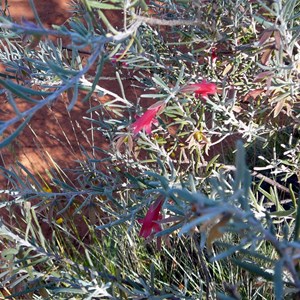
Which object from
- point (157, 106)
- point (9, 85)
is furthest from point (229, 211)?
point (157, 106)

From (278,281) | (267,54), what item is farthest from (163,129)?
(278,281)

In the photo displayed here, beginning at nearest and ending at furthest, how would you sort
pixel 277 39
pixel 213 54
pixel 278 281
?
pixel 278 281
pixel 277 39
pixel 213 54

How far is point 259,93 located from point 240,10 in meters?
0.26

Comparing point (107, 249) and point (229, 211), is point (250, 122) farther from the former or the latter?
point (229, 211)

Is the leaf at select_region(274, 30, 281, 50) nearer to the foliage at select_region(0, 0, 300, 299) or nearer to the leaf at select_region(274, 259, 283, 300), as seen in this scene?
the foliage at select_region(0, 0, 300, 299)

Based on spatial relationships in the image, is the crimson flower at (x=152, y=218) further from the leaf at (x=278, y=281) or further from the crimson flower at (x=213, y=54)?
the crimson flower at (x=213, y=54)

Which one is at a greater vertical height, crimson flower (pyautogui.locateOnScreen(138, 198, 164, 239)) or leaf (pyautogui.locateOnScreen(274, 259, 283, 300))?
leaf (pyautogui.locateOnScreen(274, 259, 283, 300))

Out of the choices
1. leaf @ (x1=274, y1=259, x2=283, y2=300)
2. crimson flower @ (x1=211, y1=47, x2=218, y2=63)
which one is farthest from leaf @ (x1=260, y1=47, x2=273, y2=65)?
leaf @ (x1=274, y1=259, x2=283, y2=300)

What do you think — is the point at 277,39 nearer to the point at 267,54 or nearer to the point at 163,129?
the point at 267,54

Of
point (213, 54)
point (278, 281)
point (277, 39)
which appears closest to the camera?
point (278, 281)

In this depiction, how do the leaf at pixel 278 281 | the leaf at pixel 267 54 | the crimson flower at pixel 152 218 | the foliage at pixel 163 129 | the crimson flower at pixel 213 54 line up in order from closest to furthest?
the leaf at pixel 278 281 → the foliage at pixel 163 129 → the crimson flower at pixel 152 218 → the leaf at pixel 267 54 → the crimson flower at pixel 213 54

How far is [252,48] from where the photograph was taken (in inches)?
52.5

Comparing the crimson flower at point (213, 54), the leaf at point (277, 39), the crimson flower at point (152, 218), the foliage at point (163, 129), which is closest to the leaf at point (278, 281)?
the foliage at point (163, 129)

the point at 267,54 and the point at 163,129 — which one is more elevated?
the point at 267,54
